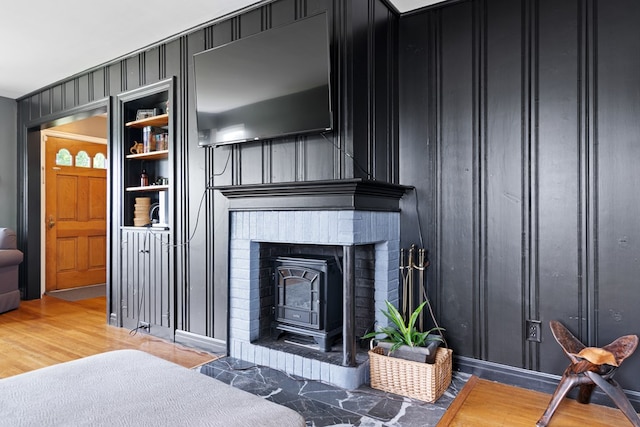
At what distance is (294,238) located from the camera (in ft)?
8.85

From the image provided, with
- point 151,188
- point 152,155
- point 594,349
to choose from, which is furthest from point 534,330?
point 152,155

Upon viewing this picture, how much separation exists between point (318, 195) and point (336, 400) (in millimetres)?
1171

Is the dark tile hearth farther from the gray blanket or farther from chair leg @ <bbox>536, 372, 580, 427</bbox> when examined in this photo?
the gray blanket

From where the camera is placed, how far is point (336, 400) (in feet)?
7.55

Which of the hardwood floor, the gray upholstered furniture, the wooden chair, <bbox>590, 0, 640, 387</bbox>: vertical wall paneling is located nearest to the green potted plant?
the wooden chair

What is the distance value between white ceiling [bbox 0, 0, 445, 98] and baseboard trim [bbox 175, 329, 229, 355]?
240cm

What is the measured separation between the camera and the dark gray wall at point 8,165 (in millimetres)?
5004

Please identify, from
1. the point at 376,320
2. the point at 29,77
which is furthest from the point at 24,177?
the point at 376,320

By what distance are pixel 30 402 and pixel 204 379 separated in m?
0.46

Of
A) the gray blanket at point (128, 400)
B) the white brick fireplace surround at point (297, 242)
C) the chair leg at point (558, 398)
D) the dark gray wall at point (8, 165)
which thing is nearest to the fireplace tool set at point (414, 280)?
the white brick fireplace surround at point (297, 242)

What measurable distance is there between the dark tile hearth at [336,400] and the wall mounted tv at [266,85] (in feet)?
5.00

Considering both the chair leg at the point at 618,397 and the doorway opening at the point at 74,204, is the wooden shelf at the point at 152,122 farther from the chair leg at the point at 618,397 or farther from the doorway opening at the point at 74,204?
the chair leg at the point at 618,397

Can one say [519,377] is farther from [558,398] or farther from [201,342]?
Answer: [201,342]

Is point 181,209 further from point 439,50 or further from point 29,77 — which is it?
point 29,77
